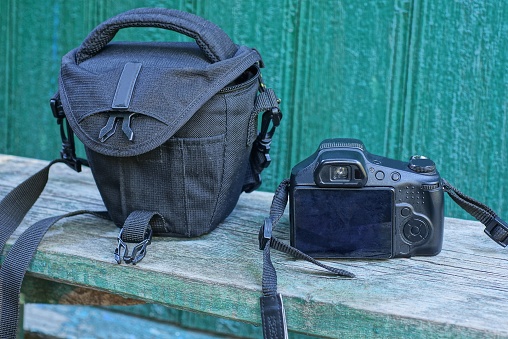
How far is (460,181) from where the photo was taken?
4.66 ft

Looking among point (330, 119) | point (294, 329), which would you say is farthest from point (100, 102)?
point (330, 119)

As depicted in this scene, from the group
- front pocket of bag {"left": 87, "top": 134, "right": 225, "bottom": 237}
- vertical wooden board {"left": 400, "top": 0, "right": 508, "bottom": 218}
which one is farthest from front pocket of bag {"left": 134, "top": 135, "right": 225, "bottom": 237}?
vertical wooden board {"left": 400, "top": 0, "right": 508, "bottom": 218}

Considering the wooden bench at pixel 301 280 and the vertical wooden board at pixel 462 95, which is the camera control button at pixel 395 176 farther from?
the vertical wooden board at pixel 462 95

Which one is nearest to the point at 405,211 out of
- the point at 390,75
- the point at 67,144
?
the point at 390,75

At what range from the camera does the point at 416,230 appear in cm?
107

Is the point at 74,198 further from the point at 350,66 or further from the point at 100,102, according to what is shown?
the point at 350,66

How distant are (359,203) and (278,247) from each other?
135mm

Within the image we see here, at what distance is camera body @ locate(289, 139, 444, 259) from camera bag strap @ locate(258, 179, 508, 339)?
0.03 m

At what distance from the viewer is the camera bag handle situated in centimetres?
112

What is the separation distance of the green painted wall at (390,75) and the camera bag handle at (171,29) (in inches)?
12.3

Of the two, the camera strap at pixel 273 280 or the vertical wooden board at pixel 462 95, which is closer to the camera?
the camera strap at pixel 273 280

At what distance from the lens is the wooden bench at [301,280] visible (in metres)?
0.92

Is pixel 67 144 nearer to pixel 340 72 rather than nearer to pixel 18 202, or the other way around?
pixel 18 202

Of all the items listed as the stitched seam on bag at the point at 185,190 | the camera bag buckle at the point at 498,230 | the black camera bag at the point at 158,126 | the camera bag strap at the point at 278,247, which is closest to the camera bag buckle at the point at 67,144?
the black camera bag at the point at 158,126
